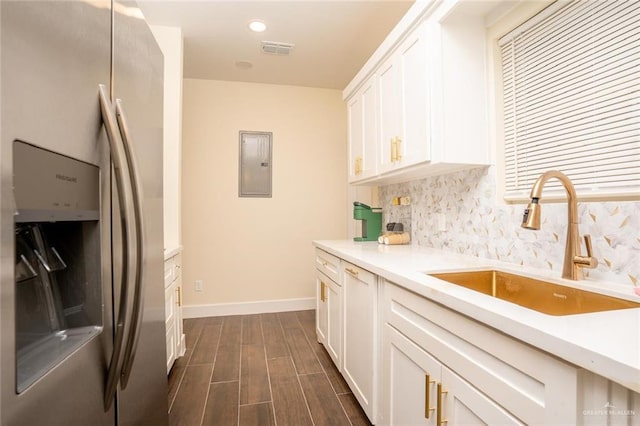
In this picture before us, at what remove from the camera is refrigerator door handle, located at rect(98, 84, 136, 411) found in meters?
0.80

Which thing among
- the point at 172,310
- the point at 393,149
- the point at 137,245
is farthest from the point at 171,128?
the point at 137,245

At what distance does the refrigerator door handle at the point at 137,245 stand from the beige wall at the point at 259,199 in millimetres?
2771

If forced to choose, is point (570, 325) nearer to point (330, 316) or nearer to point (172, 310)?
point (330, 316)

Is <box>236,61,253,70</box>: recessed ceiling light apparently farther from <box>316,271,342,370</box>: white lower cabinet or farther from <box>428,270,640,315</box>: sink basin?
<box>428,270,640,315</box>: sink basin

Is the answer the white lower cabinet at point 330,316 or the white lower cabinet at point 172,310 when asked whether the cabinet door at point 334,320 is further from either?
the white lower cabinet at point 172,310

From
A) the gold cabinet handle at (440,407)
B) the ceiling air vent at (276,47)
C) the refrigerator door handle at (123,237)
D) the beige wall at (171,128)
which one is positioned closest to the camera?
the refrigerator door handle at (123,237)

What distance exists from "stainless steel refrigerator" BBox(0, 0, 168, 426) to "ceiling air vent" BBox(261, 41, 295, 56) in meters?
1.96

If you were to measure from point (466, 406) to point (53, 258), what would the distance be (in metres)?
1.14

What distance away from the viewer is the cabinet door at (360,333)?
1.56m

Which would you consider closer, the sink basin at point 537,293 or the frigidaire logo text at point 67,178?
the frigidaire logo text at point 67,178

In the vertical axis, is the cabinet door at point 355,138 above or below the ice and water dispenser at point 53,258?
above

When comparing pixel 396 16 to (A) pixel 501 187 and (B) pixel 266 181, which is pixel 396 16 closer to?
(A) pixel 501 187

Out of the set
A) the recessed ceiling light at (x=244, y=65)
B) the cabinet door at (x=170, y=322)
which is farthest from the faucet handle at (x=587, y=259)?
the recessed ceiling light at (x=244, y=65)

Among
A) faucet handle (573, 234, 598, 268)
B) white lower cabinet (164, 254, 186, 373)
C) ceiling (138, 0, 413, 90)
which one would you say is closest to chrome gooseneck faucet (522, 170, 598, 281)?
faucet handle (573, 234, 598, 268)
